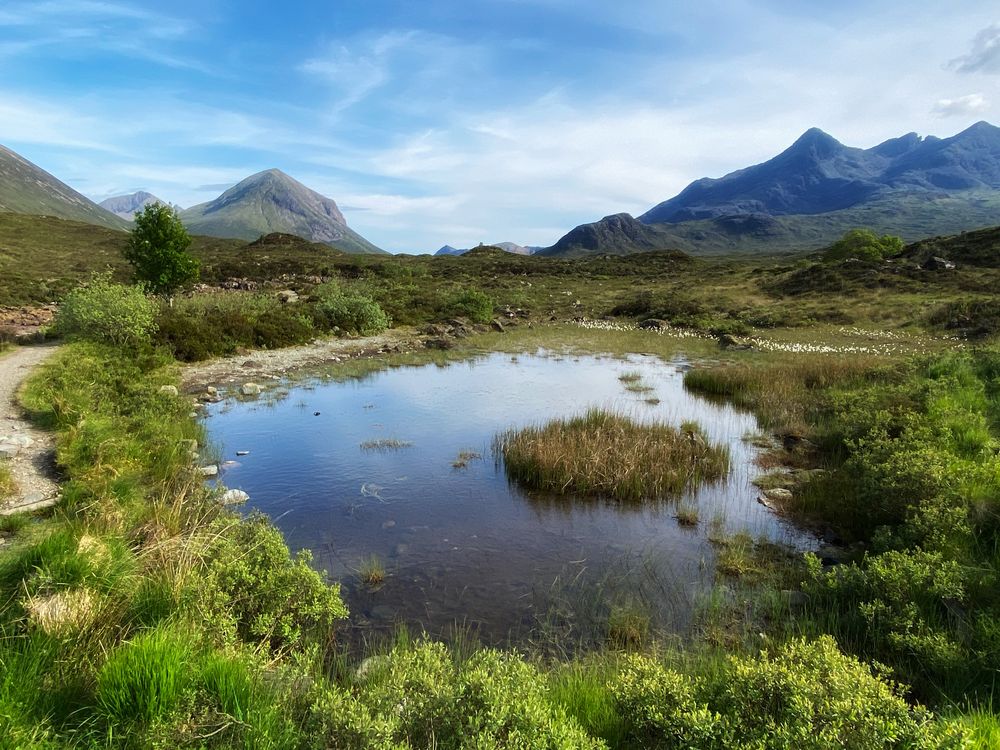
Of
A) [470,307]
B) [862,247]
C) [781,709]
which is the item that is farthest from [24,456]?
[862,247]

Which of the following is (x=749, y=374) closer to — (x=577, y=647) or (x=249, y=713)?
(x=577, y=647)

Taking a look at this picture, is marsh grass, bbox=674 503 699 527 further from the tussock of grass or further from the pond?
the tussock of grass

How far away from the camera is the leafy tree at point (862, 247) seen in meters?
72.9

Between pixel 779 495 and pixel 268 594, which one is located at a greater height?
pixel 268 594

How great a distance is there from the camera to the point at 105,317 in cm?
2067

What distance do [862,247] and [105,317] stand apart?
87304 millimetres

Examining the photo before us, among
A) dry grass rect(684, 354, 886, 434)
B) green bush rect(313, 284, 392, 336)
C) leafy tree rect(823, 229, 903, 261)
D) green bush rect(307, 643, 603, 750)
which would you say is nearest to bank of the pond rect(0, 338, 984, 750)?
green bush rect(307, 643, 603, 750)

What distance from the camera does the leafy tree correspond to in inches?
2872

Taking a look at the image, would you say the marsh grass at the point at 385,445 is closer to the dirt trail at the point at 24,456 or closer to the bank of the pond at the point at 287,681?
the dirt trail at the point at 24,456

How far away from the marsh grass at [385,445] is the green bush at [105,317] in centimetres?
1333

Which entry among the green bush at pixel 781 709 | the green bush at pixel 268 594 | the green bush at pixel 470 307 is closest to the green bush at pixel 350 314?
the green bush at pixel 470 307

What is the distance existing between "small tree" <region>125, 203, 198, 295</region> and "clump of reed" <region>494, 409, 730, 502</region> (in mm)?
25151

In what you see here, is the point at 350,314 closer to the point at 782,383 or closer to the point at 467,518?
the point at 782,383

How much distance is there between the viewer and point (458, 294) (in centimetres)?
4875
